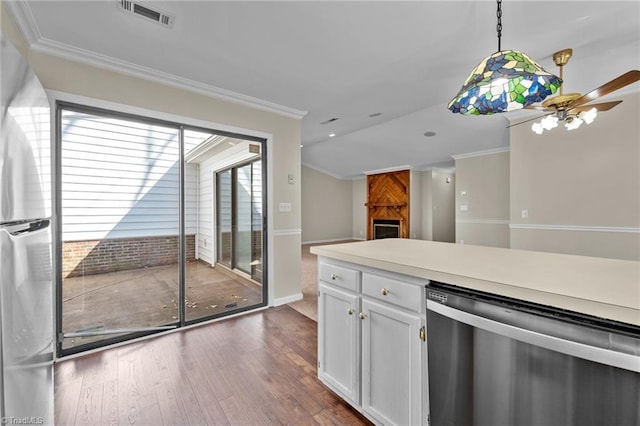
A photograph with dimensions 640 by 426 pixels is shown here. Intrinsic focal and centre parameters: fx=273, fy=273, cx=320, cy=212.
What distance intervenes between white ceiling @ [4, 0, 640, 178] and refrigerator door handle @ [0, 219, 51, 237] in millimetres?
1532

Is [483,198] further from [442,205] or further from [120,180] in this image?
[120,180]

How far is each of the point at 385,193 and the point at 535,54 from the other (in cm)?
645

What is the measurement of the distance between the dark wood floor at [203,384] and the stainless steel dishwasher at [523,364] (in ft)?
2.52

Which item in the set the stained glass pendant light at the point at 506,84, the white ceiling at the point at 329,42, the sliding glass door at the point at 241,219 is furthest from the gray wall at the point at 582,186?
the sliding glass door at the point at 241,219

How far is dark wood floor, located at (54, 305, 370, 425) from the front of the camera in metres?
1.60

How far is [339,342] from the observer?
1.64 meters

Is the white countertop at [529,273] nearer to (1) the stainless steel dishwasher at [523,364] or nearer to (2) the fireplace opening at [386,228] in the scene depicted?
(1) the stainless steel dishwasher at [523,364]

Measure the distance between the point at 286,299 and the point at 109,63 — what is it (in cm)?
297

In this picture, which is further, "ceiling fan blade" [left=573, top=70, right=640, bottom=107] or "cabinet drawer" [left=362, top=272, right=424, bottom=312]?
"ceiling fan blade" [left=573, top=70, right=640, bottom=107]

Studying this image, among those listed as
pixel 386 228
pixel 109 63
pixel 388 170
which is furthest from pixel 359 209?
pixel 109 63

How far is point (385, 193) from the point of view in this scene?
8930 mm

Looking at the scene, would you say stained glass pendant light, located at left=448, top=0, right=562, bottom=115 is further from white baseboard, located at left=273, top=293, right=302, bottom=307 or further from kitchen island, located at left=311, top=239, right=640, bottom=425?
white baseboard, located at left=273, top=293, right=302, bottom=307

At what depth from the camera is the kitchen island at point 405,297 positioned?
889 mm

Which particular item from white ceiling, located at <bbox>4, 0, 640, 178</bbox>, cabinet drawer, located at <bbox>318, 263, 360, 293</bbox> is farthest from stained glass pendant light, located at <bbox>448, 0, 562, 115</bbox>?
cabinet drawer, located at <bbox>318, 263, 360, 293</bbox>
